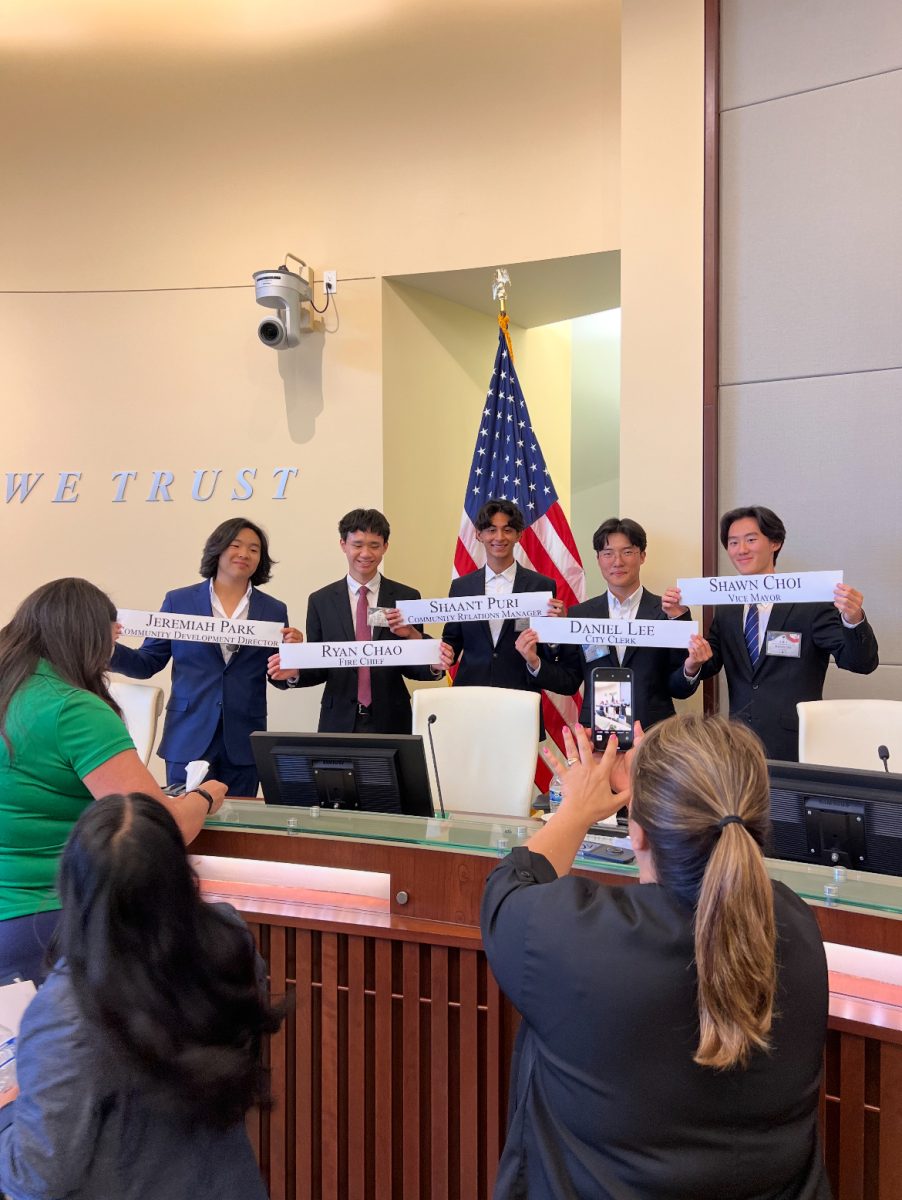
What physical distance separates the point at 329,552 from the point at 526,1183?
14.1 ft

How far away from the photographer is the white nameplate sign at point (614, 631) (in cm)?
319

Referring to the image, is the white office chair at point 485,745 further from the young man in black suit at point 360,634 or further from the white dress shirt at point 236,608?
the white dress shirt at point 236,608

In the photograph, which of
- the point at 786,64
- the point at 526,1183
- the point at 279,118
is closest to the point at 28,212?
the point at 279,118

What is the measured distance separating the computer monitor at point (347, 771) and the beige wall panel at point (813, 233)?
2.68 metres

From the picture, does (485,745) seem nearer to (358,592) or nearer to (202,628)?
(358,592)

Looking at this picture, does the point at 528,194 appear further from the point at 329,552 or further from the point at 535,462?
the point at 329,552

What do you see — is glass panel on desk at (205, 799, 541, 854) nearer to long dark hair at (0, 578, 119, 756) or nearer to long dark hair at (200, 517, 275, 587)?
long dark hair at (0, 578, 119, 756)

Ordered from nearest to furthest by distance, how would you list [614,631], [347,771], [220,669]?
1. [347,771]
2. [614,631]
3. [220,669]

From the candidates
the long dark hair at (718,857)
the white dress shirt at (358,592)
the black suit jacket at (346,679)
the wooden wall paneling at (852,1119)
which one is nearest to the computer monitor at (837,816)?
the wooden wall paneling at (852,1119)

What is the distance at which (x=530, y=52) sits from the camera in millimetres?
4910

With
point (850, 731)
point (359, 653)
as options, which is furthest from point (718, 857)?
point (359, 653)

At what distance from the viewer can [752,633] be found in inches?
135

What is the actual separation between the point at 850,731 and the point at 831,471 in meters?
Result: 1.41

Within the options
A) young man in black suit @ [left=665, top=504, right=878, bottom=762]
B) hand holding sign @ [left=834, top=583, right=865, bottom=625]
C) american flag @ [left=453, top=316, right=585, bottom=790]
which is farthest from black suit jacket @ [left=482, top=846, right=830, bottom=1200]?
american flag @ [left=453, top=316, right=585, bottom=790]
